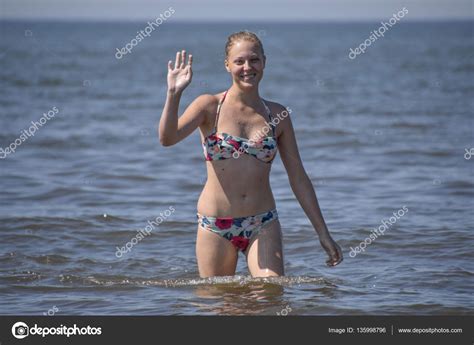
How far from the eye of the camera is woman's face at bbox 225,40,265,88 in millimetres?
6238

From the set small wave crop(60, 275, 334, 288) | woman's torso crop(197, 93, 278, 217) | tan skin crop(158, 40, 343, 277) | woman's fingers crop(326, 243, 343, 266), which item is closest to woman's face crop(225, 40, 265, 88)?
tan skin crop(158, 40, 343, 277)

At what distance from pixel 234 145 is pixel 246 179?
0.26 metres

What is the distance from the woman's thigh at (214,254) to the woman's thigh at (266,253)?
7.3 inches

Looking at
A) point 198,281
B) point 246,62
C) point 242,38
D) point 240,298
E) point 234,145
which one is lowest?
point 240,298

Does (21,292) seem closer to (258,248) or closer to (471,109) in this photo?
(258,248)

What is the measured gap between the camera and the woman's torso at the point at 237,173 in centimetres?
641

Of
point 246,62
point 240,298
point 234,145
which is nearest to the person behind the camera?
point 246,62

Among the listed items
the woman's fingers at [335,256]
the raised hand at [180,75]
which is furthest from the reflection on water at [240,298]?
the raised hand at [180,75]

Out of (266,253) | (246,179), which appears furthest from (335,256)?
(246,179)

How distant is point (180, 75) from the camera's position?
598 cm

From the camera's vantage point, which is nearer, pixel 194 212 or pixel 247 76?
pixel 247 76

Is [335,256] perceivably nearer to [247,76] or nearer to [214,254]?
[214,254]

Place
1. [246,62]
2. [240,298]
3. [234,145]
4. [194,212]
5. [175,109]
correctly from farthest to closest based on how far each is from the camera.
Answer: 1. [194,212]
2. [240,298]
3. [234,145]
4. [246,62]
5. [175,109]

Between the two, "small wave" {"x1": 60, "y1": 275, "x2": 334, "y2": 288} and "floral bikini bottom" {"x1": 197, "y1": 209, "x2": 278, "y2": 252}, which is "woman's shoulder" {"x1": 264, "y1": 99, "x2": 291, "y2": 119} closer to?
"floral bikini bottom" {"x1": 197, "y1": 209, "x2": 278, "y2": 252}
